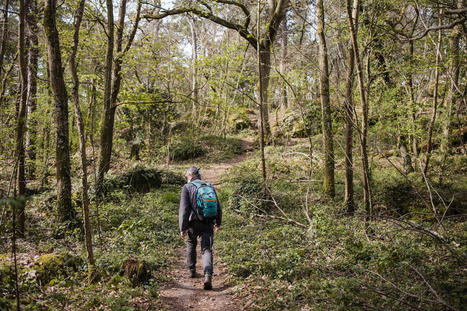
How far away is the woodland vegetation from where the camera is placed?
13.5 ft

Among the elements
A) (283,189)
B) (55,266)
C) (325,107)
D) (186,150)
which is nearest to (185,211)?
(55,266)

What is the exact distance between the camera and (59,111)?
22.4 ft

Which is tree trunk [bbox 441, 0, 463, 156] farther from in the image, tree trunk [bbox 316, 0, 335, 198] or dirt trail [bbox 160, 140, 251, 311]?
dirt trail [bbox 160, 140, 251, 311]

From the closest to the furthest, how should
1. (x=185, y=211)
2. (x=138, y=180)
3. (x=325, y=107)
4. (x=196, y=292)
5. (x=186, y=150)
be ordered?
(x=196, y=292) < (x=185, y=211) < (x=325, y=107) < (x=138, y=180) < (x=186, y=150)

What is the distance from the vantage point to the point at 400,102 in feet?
33.1

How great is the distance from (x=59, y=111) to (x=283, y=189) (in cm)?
756

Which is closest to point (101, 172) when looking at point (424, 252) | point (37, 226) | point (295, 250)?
point (37, 226)

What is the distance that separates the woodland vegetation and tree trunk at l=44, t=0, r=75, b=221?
0.11ft

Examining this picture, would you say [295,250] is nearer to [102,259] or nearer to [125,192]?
[102,259]

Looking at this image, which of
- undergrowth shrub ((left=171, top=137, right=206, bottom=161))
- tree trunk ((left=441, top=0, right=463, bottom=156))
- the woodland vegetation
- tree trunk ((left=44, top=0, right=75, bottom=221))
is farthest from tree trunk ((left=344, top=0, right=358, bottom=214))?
undergrowth shrub ((left=171, top=137, right=206, bottom=161))

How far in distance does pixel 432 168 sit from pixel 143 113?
13.7 meters

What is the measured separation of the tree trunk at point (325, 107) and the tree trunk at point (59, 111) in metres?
6.49

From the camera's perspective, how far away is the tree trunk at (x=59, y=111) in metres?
6.41

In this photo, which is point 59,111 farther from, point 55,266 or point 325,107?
point 325,107
